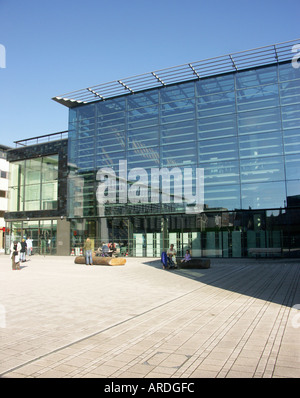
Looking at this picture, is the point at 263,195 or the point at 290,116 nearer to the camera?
the point at 290,116

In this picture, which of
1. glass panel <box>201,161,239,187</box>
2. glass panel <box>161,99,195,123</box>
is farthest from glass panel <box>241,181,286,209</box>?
glass panel <box>161,99,195,123</box>

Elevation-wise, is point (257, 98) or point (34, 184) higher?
point (257, 98)

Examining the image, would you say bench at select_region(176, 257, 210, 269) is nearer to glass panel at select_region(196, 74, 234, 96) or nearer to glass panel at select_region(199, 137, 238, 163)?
glass panel at select_region(199, 137, 238, 163)

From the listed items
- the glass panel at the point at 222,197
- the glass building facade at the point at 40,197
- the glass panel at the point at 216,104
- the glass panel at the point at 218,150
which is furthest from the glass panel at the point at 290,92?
the glass building facade at the point at 40,197

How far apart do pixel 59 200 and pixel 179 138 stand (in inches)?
529

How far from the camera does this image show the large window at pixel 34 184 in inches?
1387

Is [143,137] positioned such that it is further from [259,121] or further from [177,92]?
[259,121]

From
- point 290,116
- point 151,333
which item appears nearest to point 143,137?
point 290,116

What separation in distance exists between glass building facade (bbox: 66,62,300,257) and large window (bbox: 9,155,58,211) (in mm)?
2864

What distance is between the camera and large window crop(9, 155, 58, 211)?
116 ft

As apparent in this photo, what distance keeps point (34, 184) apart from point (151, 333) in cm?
3312

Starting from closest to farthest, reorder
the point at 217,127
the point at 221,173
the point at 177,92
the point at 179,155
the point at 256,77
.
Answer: the point at 256,77, the point at 221,173, the point at 217,127, the point at 179,155, the point at 177,92

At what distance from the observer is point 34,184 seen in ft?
120

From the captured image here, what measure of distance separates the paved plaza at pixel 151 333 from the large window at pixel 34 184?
2491 centimetres
